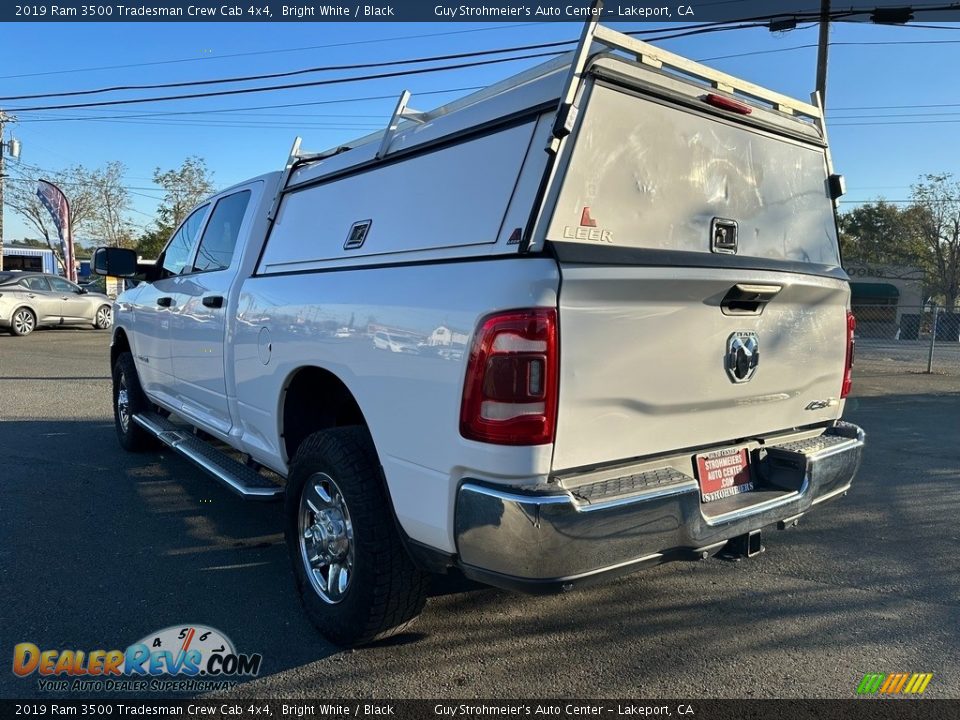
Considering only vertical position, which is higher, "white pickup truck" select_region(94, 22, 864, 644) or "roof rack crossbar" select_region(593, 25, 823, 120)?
"roof rack crossbar" select_region(593, 25, 823, 120)

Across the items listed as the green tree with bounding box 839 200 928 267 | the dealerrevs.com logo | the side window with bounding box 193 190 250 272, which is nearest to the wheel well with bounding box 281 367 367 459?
the dealerrevs.com logo

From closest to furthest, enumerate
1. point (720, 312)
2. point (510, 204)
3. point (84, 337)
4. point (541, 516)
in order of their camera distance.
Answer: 1. point (541, 516)
2. point (510, 204)
3. point (720, 312)
4. point (84, 337)

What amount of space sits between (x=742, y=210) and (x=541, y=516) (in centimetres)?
184

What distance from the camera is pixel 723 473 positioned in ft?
9.77

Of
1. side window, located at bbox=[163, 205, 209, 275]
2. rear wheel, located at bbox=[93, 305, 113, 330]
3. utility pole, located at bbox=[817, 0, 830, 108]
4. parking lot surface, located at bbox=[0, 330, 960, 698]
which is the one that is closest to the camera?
parking lot surface, located at bbox=[0, 330, 960, 698]

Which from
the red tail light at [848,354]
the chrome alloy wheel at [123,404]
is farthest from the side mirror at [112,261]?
the red tail light at [848,354]

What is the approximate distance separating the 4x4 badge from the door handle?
0.10 m

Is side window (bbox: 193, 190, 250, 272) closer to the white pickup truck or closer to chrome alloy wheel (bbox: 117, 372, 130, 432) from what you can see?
the white pickup truck

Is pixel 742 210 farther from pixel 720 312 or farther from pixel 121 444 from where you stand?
pixel 121 444

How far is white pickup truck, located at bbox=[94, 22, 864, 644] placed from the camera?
2.33 meters

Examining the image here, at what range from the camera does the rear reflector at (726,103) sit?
3029 millimetres

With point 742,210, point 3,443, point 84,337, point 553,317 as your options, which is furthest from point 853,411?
point 84,337

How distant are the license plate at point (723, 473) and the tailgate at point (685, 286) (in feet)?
0.22

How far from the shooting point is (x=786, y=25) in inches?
498
